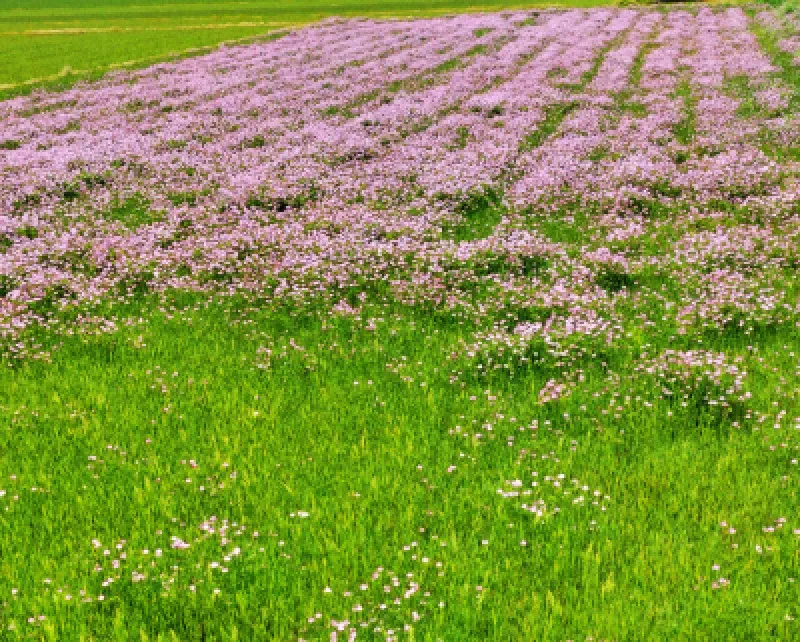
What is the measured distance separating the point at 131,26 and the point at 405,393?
82.8 metres

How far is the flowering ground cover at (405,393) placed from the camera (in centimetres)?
488

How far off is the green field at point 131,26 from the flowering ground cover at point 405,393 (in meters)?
28.4

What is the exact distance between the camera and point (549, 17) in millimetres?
57688

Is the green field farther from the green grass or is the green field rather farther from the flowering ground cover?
the green grass

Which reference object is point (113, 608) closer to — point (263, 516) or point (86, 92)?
point (263, 516)

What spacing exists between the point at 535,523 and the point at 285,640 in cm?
219

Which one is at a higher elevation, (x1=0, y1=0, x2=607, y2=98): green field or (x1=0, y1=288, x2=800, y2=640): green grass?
(x1=0, y1=0, x2=607, y2=98): green field

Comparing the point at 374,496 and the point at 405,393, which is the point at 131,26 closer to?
the point at 405,393

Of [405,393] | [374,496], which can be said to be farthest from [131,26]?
[374,496]

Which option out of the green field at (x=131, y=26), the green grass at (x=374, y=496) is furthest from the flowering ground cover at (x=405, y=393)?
the green field at (x=131, y=26)

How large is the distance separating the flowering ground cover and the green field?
93.2ft

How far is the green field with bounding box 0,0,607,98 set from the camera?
1799 inches

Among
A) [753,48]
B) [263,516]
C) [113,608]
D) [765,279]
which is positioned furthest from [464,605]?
[753,48]

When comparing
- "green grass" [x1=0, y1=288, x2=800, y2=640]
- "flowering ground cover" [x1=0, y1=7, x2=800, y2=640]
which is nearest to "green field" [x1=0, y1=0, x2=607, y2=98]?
"flowering ground cover" [x1=0, y1=7, x2=800, y2=640]
